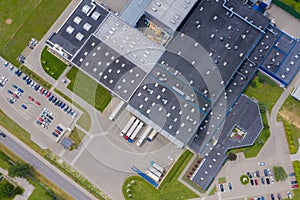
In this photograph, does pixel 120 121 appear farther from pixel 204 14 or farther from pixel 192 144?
pixel 204 14

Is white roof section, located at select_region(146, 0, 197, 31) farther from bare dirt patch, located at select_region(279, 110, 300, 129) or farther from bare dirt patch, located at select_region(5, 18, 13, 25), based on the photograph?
bare dirt patch, located at select_region(5, 18, 13, 25)

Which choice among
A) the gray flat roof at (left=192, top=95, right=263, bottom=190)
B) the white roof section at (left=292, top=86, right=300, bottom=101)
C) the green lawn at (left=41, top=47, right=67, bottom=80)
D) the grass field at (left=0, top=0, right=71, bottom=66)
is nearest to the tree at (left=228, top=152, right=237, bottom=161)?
the gray flat roof at (left=192, top=95, right=263, bottom=190)

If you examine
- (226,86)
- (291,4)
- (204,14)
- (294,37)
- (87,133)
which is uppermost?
(291,4)

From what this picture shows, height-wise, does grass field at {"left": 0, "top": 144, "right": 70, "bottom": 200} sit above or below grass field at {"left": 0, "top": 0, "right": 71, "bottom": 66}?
below

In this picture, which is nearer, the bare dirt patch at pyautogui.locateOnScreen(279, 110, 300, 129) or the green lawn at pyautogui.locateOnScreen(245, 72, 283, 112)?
the bare dirt patch at pyautogui.locateOnScreen(279, 110, 300, 129)

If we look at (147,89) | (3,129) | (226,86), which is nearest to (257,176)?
(226,86)

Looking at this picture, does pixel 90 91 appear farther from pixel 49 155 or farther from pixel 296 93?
pixel 296 93
